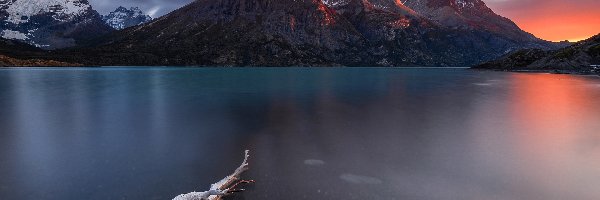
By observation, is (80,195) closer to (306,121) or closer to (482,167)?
(482,167)

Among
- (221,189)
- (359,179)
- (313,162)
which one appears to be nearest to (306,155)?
(313,162)

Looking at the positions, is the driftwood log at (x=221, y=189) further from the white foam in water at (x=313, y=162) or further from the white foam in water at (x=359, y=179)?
the white foam in water at (x=359, y=179)

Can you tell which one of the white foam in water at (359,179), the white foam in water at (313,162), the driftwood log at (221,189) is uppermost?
the driftwood log at (221,189)

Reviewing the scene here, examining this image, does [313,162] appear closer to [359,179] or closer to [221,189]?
[359,179]

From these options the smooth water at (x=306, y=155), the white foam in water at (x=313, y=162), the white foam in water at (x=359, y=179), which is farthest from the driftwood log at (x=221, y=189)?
the white foam in water at (x=359, y=179)

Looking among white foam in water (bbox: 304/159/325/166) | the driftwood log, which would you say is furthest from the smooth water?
the driftwood log

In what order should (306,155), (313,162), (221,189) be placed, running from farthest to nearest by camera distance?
1. (306,155)
2. (313,162)
3. (221,189)

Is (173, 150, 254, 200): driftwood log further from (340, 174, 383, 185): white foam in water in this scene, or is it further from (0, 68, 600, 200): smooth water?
(340, 174, 383, 185): white foam in water

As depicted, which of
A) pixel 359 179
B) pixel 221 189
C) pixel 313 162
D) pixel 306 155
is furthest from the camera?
pixel 306 155

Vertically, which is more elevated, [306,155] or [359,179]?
[306,155]

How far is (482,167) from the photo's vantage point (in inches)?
841

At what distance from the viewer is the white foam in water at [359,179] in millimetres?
18425

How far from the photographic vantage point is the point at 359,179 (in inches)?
743

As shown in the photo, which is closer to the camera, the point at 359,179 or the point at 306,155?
the point at 359,179
